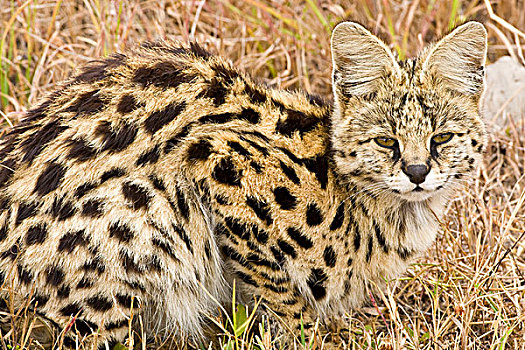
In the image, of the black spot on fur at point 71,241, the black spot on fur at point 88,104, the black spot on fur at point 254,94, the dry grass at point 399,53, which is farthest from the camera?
the dry grass at point 399,53

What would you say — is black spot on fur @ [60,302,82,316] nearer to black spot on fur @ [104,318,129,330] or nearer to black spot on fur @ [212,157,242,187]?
black spot on fur @ [104,318,129,330]

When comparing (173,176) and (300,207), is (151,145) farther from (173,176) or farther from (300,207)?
(300,207)

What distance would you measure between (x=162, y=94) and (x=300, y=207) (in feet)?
3.06

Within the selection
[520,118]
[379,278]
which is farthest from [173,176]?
[520,118]

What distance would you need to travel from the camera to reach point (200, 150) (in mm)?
3756

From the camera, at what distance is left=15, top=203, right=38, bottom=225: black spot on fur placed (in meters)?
3.66

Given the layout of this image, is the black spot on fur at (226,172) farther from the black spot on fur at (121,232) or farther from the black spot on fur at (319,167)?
the black spot on fur at (121,232)

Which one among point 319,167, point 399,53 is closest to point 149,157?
point 319,167

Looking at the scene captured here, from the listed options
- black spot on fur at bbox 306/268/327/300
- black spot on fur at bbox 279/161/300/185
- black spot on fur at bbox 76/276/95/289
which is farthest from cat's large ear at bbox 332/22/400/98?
black spot on fur at bbox 76/276/95/289

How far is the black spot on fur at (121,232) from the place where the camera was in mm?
3617

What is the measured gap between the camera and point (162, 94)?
12.7 feet

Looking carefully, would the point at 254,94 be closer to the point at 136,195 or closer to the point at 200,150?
the point at 200,150

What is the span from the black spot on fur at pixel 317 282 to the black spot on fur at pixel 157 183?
0.91 m

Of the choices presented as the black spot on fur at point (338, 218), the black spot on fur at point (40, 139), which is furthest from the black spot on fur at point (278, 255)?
the black spot on fur at point (40, 139)
